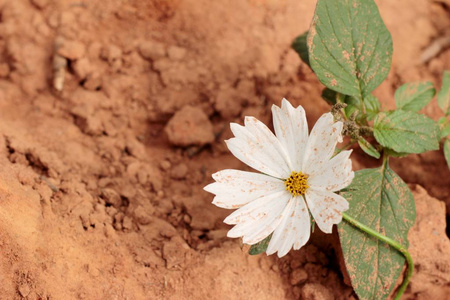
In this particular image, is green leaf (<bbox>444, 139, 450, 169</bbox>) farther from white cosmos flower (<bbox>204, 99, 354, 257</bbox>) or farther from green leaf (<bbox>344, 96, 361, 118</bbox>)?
white cosmos flower (<bbox>204, 99, 354, 257</bbox>)

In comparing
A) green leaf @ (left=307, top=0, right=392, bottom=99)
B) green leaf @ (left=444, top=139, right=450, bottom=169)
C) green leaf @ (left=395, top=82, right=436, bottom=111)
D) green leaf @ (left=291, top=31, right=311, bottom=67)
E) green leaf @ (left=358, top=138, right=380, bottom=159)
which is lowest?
green leaf @ (left=444, top=139, right=450, bottom=169)

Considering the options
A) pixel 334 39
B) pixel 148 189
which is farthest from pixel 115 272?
pixel 334 39

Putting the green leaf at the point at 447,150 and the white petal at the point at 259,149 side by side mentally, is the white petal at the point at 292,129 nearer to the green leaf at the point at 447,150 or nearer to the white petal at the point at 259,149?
the white petal at the point at 259,149

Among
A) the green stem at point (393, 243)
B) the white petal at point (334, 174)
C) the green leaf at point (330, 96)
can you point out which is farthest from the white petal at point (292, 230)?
the green leaf at point (330, 96)

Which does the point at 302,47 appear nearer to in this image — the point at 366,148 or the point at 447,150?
the point at 366,148

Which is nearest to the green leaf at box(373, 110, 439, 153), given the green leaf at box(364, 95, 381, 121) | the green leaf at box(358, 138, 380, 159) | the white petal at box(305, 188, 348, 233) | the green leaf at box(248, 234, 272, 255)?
the green leaf at box(358, 138, 380, 159)

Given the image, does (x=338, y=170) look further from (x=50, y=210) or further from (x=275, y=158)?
(x=50, y=210)
